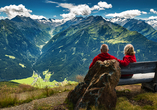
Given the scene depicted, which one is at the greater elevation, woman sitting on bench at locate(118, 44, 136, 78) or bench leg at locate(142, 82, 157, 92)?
woman sitting on bench at locate(118, 44, 136, 78)

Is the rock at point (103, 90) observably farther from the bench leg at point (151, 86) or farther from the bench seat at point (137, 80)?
the bench leg at point (151, 86)

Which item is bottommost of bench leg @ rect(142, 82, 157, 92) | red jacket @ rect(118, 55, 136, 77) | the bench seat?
bench leg @ rect(142, 82, 157, 92)

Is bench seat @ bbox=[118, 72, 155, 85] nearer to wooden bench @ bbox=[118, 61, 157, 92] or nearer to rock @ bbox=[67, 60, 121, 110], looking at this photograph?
wooden bench @ bbox=[118, 61, 157, 92]

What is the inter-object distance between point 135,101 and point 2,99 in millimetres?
7869

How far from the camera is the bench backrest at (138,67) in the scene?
5887mm

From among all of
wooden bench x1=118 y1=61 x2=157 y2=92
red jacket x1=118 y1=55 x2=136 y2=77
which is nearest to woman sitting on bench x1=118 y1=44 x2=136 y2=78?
red jacket x1=118 y1=55 x2=136 y2=77

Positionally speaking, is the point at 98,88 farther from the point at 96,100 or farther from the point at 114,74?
the point at 114,74

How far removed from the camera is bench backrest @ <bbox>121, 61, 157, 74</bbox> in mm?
5887

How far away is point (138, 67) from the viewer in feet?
19.7

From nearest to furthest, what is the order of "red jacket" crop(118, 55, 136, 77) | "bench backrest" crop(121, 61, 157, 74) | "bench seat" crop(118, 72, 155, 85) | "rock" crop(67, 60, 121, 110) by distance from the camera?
"rock" crop(67, 60, 121, 110) < "red jacket" crop(118, 55, 136, 77) < "bench backrest" crop(121, 61, 157, 74) < "bench seat" crop(118, 72, 155, 85)

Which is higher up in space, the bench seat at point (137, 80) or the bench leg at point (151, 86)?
the bench seat at point (137, 80)

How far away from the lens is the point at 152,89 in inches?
255

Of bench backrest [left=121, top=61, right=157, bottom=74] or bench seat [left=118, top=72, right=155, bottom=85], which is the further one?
bench seat [left=118, top=72, right=155, bottom=85]

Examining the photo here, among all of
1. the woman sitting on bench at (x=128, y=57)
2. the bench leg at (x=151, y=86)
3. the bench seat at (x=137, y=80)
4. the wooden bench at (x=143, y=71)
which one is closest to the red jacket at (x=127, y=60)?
the woman sitting on bench at (x=128, y=57)
